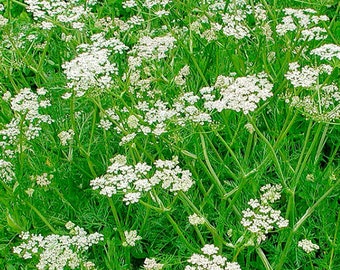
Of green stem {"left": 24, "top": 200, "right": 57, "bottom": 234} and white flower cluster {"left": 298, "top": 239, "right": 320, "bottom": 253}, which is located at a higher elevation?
white flower cluster {"left": 298, "top": 239, "right": 320, "bottom": 253}

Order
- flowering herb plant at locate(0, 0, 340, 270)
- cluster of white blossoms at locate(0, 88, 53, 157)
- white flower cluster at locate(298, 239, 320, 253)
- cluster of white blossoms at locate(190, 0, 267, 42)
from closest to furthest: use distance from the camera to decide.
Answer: white flower cluster at locate(298, 239, 320, 253) → flowering herb plant at locate(0, 0, 340, 270) → cluster of white blossoms at locate(0, 88, 53, 157) → cluster of white blossoms at locate(190, 0, 267, 42)

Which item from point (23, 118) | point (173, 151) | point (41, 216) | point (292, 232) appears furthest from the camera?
point (173, 151)

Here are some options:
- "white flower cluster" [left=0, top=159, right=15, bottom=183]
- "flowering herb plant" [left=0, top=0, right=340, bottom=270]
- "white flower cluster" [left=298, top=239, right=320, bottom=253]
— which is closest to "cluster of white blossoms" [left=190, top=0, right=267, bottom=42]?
"flowering herb plant" [left=0, top=0, right=340, bottom=270]

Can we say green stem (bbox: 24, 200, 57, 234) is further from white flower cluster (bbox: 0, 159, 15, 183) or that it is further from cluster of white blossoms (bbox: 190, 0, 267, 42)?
cluster of white blossoms (bbox: 190, 0, 267, 42)

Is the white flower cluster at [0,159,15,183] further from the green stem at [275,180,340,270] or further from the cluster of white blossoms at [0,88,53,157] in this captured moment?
the green stem at [275,180,340,270]

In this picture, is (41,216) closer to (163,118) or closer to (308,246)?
(163,118)

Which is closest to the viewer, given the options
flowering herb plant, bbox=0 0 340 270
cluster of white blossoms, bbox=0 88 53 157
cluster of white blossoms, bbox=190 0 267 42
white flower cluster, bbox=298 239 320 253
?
white flower cluster, bbox=298 239 320 253

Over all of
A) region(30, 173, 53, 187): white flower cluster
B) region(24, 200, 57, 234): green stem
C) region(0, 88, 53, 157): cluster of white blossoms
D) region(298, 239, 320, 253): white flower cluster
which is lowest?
region(24, 200, 57, 234): green stem

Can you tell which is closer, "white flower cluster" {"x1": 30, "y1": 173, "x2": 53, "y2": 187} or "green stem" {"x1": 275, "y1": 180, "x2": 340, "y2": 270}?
"green stem" {"x1": 275, "y1": 180, "x2": 340, "y2": 270}

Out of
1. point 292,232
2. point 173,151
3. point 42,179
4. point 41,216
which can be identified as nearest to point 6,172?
point 42,179

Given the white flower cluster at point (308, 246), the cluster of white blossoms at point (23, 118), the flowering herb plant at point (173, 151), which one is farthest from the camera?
the cluster of white blossoms at point (23, 118)

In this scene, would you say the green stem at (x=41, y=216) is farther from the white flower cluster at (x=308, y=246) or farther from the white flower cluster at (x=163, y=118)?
the white flower cluster at (x=308, y=246)

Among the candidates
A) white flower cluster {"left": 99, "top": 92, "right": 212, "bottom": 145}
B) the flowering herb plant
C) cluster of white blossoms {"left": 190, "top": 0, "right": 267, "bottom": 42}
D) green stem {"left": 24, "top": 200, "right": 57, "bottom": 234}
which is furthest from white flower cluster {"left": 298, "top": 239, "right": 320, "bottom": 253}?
green stem {"left": 24, "top": 200, "right": 57, "bottom": 234}

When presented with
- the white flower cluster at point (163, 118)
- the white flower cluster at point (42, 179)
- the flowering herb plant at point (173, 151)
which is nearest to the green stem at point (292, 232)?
the flowering herb plant at point (173, 151)
